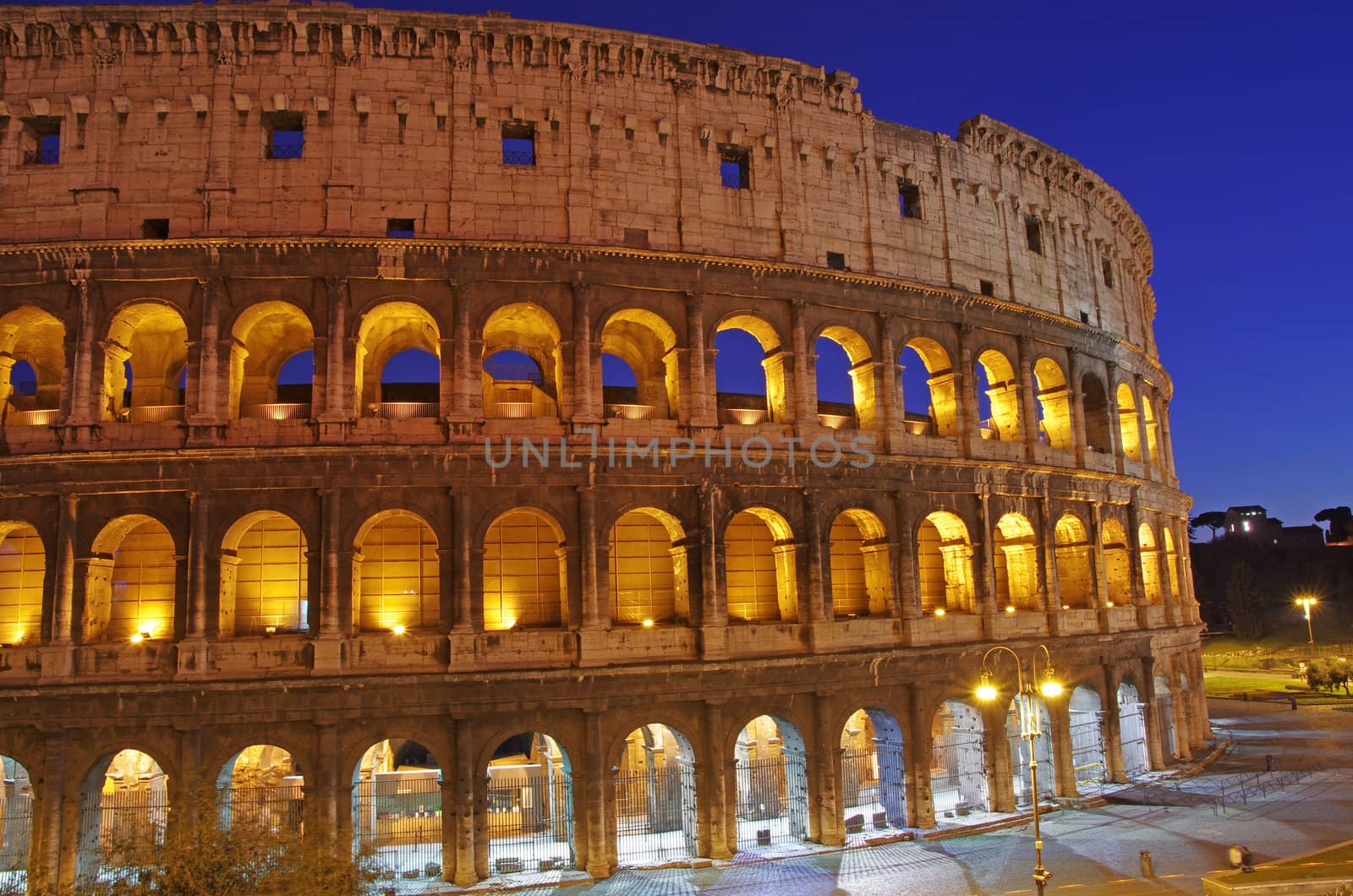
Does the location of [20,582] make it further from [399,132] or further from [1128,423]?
[1128,423]

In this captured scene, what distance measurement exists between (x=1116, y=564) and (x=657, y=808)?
15.8 m

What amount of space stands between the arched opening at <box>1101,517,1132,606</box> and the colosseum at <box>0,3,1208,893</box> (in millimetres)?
4698

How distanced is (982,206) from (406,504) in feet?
56.1

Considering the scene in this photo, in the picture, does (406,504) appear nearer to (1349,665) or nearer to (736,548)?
(736,548)

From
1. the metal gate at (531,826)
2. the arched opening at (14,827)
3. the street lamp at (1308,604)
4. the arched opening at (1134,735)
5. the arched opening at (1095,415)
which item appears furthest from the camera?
the street lamp at (1308,604)

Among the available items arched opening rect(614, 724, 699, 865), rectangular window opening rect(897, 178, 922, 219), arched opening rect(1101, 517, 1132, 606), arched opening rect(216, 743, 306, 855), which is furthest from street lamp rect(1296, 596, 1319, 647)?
arched opening rect(216, 743, 306, 855)

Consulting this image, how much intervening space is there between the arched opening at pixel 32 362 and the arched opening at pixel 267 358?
3471mm

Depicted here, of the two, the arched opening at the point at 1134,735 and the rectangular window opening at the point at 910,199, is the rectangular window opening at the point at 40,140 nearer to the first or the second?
the rectangular window opening at the point at 910,199

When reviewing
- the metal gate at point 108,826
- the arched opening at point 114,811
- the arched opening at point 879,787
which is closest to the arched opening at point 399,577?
the arched opening at point 114,811

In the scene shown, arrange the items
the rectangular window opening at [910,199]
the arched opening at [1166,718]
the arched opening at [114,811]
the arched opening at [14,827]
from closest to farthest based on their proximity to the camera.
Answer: the arched opening at [114,811]
the arched opening at [14,827]
the rectangular window opening at [910,199]
the arched opening at [1166,718]

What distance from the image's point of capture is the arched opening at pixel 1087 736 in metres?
24.9

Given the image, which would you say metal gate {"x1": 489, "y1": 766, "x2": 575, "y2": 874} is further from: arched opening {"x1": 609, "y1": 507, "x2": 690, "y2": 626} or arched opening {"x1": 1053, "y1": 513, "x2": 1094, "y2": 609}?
arched opening {"x1": 1053, "y1": 513, "x2": 1094, "y2": 609}

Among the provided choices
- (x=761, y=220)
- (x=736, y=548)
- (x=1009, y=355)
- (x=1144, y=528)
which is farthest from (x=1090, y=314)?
(x=736, y=548)

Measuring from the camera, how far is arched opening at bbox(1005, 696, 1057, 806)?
23.6m
